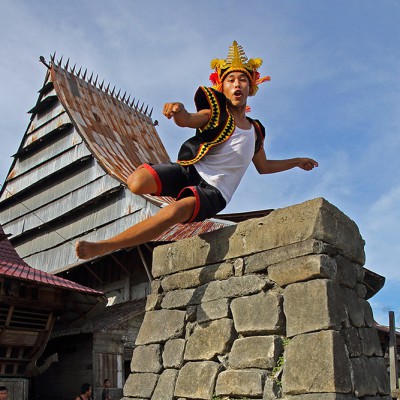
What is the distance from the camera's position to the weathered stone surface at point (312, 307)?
3.53m

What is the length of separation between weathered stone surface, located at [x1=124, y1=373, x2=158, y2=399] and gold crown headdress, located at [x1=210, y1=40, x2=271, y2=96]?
235 centimetres

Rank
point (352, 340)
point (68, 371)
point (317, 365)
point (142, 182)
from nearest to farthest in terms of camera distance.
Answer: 1. point (317, 365)
2. point (352, 340)
3. point (142, 182)
4. point (68, 371)

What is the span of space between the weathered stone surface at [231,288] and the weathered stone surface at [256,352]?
337 millimetres

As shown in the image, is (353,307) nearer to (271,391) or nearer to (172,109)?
(271,391)

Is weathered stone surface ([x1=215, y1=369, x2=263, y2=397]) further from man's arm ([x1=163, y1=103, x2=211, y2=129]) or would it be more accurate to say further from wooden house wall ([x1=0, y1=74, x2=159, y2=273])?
wooden house wall ([x1=0, y1=74, x2=159, y2=273])

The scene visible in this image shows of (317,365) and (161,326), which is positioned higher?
(161,326)

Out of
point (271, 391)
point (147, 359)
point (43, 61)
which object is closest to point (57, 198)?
point (43, 61)

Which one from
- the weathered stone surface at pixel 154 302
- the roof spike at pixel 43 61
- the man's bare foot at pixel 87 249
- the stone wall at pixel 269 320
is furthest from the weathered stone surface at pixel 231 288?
the roof spike at pixel 43 61

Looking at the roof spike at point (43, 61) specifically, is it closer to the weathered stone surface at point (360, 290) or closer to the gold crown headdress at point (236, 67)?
the gold crown headdress at point (236, 67)

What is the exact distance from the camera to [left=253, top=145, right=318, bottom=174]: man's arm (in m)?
4.93

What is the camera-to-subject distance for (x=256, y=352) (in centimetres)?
372

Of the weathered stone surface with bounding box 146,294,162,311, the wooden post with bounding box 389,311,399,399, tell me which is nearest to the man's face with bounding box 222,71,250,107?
the weathered stone surface with bounding box 146,294,162,311

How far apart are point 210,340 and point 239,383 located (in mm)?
423

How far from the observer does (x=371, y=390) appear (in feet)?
12.0
